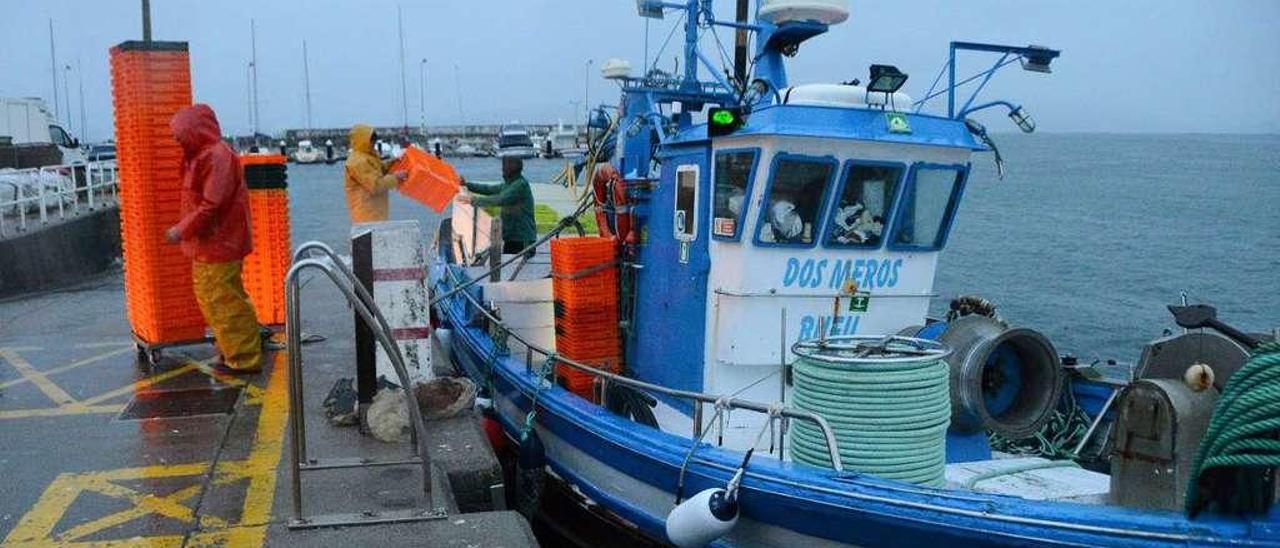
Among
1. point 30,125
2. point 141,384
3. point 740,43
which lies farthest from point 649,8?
point 30,125

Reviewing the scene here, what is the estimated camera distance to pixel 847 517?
183 inches

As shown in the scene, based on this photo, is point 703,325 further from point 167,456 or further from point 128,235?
point 128,235

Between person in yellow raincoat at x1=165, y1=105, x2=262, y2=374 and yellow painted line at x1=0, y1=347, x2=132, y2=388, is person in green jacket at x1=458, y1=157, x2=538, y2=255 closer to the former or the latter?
yellow painted line at x1=0, y1=347, x2=132, y2=388

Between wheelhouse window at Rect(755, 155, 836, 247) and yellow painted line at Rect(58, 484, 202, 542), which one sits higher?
wheelhouse window at Rect(755, 155, 836, 247)

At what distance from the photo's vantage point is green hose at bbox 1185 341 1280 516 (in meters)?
3.53

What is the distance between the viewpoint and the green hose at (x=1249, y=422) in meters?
3.53

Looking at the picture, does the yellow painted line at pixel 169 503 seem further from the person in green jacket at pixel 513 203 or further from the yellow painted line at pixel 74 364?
the person in green jacket at pixel 513 203

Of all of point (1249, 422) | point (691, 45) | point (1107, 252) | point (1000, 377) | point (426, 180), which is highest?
point (691, 45)

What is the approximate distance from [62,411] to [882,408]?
5.05 meters

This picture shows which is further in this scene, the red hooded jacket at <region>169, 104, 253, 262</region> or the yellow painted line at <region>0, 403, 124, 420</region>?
the red hooded jacket at <region>169, 104, 253, 262</region>

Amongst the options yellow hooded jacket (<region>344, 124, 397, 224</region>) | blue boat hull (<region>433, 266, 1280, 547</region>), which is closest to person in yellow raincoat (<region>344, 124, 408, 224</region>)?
yellow hooded jacket (<region>344, 124, 397, 224</region>)

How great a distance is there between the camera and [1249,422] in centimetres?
356

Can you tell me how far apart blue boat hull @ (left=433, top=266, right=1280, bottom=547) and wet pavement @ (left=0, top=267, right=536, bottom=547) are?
1286mm

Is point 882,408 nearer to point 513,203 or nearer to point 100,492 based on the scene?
point 100,492
